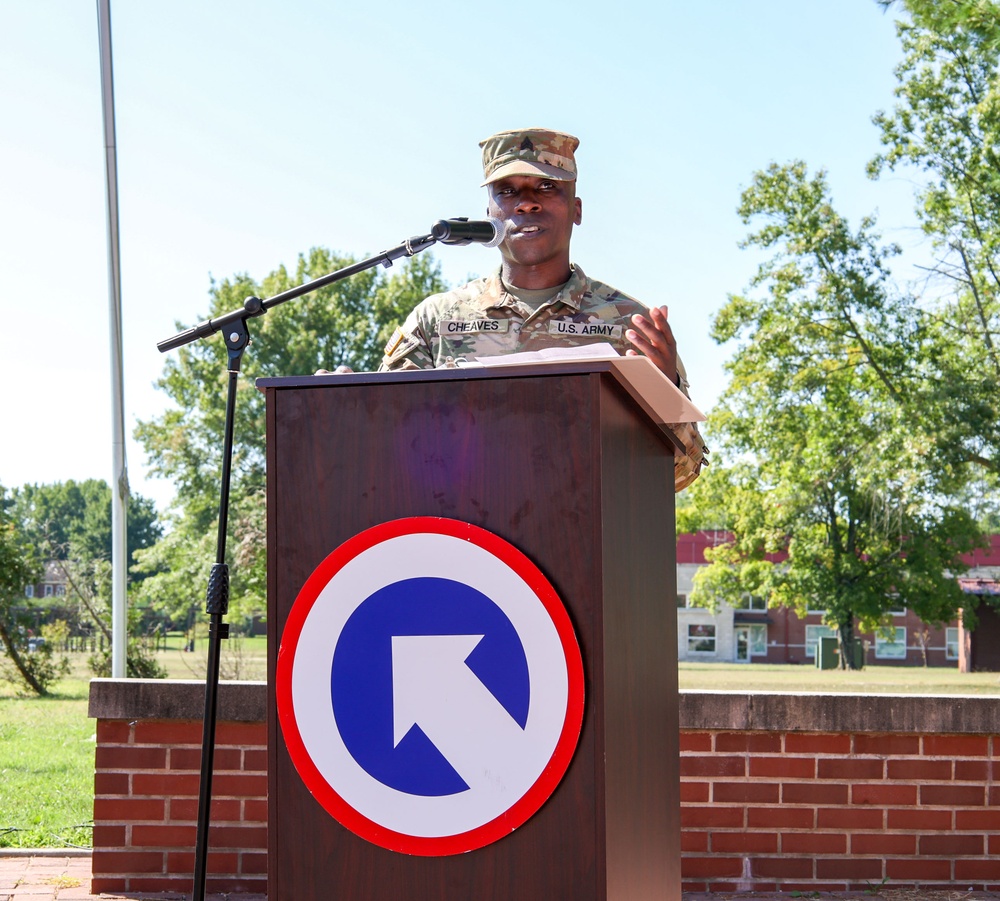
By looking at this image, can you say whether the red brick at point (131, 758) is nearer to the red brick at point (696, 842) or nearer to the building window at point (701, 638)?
the red brick at point (696, 842)

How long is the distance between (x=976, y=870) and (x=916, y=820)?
1.03ft

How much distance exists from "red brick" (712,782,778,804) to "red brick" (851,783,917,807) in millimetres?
329

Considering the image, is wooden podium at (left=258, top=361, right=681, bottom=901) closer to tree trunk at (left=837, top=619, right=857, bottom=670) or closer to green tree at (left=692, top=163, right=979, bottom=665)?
green tree at (left=692, top=163, right=979, bottom=665)

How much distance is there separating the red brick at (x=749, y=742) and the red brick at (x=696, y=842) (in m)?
0.35

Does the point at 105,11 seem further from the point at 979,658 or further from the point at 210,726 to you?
the point at 979,658

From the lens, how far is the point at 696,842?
465 centimetres

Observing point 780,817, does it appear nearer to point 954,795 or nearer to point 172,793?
point 954,795

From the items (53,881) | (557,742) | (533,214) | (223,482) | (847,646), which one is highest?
(533,214)

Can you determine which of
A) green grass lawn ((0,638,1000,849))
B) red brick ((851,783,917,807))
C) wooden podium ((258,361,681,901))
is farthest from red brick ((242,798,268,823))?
wooden podium ((258,361,681,901))

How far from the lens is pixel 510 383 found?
1.67 metres

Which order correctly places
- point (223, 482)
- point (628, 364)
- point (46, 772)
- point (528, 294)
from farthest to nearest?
point (46, 772), point (528, 294), point (223, 482), point (628, 364)

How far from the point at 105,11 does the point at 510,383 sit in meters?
7.02

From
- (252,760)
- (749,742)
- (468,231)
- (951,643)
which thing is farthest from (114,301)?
(951,643)

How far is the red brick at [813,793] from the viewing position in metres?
4.66
